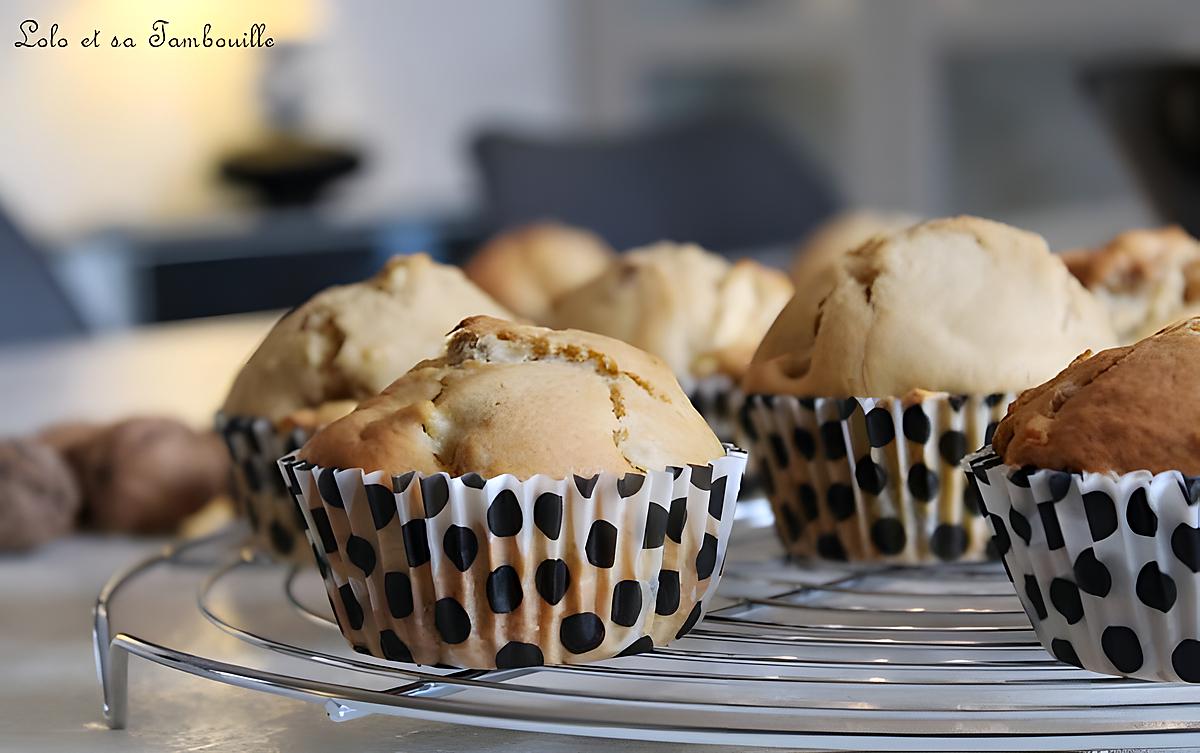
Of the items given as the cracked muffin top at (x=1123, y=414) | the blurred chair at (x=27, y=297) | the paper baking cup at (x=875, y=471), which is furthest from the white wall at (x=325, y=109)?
the cracked muffin top at (x=1123, y=414)

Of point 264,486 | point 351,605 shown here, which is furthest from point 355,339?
point 351,605

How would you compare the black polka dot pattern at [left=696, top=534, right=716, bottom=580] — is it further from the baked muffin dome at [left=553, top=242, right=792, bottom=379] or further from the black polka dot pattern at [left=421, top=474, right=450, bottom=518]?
the baked muffin dome at [left=553, top=242, right=792, bottom=379]

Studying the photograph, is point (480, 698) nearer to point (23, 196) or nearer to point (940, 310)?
point (940, 310)

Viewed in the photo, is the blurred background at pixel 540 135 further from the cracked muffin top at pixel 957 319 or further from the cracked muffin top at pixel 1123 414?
the cracked muffin top at pixel 1123 414

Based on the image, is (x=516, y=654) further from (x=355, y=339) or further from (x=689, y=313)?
(x=689, y=313)

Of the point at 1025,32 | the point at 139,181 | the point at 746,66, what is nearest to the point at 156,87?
the point at 139,181

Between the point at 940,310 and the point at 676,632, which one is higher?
the point at 940,310

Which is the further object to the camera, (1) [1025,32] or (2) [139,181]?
(2) [139,181]
